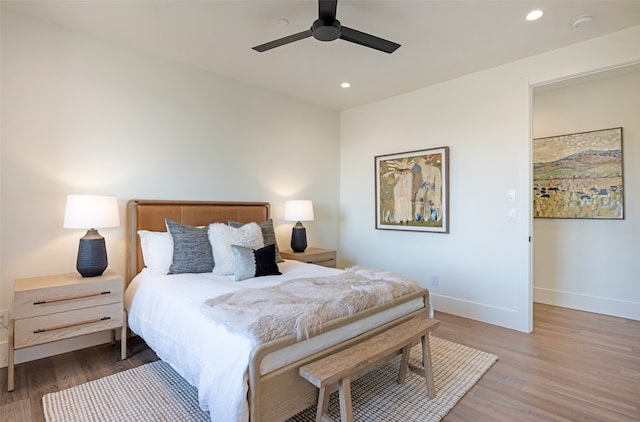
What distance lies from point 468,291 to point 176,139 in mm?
3535

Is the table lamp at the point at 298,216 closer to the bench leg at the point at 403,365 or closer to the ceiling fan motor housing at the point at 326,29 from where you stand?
the bench leg at the point at 403,365

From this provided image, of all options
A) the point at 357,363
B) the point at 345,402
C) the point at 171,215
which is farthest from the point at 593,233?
the point at 171,215

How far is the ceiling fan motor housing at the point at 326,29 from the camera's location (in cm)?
209

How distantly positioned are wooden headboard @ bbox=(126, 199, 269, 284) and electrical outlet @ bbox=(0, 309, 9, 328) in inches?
31.7

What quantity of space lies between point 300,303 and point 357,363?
469 millimetres

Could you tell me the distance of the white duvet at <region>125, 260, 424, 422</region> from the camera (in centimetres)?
149

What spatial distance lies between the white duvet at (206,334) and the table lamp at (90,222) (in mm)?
368

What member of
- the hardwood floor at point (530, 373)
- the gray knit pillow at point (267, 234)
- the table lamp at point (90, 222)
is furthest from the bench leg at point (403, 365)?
the table lamp at point (90, 222)

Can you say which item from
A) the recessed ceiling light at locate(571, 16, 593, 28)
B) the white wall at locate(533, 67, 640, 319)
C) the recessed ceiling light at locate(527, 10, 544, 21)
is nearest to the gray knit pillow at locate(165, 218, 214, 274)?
the recessed ceiling light at locate(527, 10, 544, 21)

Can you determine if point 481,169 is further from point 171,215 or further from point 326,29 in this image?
point 171,215

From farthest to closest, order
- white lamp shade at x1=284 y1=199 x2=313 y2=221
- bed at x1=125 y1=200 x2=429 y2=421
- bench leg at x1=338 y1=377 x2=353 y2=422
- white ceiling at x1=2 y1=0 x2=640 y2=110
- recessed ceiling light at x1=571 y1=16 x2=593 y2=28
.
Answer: white lamp shade at x1=284 y1=199 x2=313 y2=221 < recessed ceiling light at x1=571 y1=16 x2=593 y2=28 < white ceiling at x1=2 y1=0 x2=640 y2=110 < bench leg at x1=338 y1=377 x2=353 y2=422 < bed at x1=125 y1=200 x2=429 y2=421

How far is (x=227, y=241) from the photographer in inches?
114

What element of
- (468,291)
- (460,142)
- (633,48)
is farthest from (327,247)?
(633,48)

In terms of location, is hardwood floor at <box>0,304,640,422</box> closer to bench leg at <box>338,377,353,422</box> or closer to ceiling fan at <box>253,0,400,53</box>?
bench leg at <box>338,377,353,422</box>
